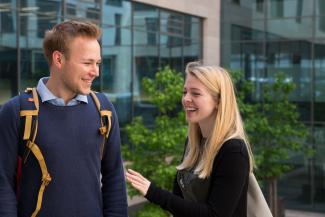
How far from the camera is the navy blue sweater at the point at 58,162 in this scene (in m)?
2.88

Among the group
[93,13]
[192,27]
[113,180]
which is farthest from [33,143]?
[192,27]

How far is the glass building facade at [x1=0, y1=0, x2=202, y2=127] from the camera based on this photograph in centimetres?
1416

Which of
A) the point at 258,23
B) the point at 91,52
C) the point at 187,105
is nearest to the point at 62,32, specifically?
the point at 91,52

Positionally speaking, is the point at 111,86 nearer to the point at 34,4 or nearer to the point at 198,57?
the point at 34,4

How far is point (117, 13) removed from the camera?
18406 millimetres

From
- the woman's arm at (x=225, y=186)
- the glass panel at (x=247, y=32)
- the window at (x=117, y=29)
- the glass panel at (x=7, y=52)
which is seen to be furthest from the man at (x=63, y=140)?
the glass panel at (x=247, y=32)

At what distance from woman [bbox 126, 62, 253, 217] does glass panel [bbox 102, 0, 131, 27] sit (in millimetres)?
14496

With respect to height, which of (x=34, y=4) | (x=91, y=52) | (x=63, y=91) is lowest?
(x=63, y=91)

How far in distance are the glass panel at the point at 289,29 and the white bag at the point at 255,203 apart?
20279mm

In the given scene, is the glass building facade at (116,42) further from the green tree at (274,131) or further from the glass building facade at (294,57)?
the green tree at (274,131)

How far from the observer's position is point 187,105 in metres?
3.41

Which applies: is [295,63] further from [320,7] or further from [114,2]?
[114,2]

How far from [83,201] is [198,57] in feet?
69.2

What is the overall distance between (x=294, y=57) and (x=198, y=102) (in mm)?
20420
